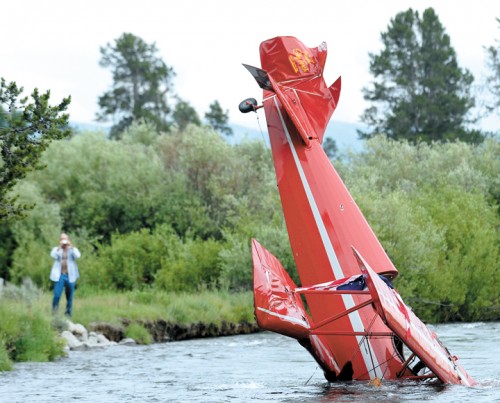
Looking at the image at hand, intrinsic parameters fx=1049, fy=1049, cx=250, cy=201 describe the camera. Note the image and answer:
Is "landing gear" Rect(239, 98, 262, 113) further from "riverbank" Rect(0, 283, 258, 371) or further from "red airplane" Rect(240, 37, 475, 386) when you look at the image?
"riverbank" Rect(0, 283, 258, 371)

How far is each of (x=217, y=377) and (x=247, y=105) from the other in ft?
19.0

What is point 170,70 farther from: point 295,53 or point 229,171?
point 295,53

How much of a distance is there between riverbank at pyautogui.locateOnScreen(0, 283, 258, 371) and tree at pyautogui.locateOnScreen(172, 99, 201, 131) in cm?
5500

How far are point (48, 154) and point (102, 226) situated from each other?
508 cm

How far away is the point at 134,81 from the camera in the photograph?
90.4 m

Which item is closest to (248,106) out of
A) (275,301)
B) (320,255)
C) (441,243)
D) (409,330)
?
(320,255)

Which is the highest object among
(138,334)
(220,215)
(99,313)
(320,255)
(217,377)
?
(220,215)

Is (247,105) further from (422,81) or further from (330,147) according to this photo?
(330,147)

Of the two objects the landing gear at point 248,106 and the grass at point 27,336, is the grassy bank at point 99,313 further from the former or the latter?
the landing gear at point 248,106

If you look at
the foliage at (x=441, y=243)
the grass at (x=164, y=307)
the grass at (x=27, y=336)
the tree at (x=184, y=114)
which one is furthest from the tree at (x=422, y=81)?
the grass at (x=27, y=336)

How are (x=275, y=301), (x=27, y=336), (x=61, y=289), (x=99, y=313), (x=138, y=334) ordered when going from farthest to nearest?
(x=99, y=313)
(x=138, y=334)
(x=61, y=289)
(x=27, y=336)
(x=275, y=301)

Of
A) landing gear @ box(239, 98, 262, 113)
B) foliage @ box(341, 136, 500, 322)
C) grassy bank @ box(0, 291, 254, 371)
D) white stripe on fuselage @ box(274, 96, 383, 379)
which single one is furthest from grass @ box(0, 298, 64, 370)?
foliage @ box(341, 136, 500, 322)

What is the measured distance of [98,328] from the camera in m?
28.9

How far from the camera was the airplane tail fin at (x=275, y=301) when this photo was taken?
14633 millimetres
